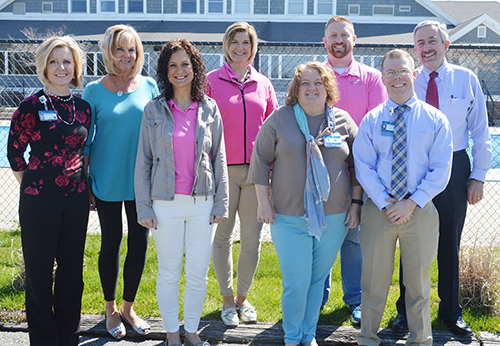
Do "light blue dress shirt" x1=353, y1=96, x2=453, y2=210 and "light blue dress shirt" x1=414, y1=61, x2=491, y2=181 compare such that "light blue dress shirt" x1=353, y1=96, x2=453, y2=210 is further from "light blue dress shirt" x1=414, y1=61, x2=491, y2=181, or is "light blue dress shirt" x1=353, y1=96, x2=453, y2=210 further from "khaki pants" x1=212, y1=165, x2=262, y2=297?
"khaki pants" x1=212, y1=165, x2=262, y2=297

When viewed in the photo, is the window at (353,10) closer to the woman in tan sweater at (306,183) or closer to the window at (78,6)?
the window at (78,6)

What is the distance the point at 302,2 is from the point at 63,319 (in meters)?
26.9

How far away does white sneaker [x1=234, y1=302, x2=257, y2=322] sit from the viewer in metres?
3.70

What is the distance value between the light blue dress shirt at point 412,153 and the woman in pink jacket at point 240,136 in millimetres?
911

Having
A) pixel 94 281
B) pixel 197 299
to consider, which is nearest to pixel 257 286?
pixel 197 299

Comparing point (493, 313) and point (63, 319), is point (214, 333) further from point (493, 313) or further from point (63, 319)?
point (493, 313)

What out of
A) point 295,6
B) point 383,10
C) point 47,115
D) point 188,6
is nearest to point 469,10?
point 383,10

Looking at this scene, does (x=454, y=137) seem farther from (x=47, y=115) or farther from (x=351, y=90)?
(x=47, y=115)

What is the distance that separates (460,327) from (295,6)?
26.3m

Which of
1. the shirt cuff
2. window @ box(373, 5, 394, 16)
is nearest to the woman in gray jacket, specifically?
the shirt cuff

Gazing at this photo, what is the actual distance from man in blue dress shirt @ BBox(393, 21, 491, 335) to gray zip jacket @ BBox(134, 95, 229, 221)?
1719 mm

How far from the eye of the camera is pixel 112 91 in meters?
3.33

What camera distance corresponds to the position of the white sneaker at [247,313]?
3697 mm

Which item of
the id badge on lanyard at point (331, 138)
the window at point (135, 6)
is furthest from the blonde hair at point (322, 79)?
the window at point (135, 6)
